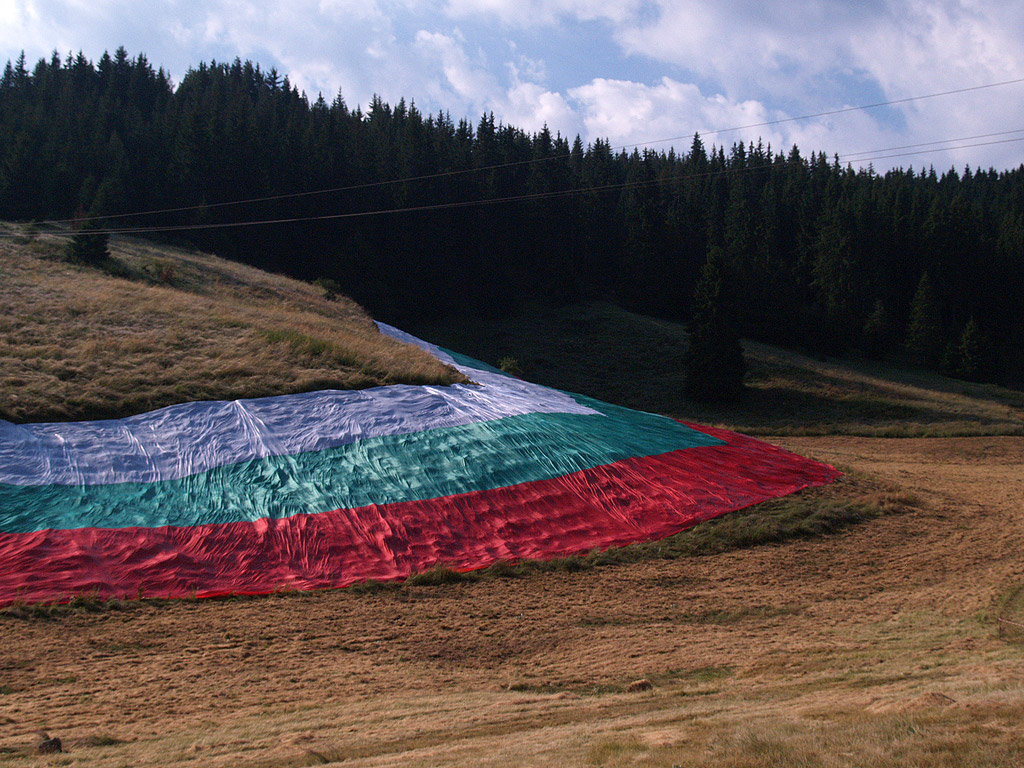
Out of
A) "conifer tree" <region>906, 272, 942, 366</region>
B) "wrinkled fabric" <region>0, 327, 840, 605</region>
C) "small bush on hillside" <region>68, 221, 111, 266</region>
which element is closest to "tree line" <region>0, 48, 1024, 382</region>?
"conifer tree" <region>906, 272, 942, 366</region>

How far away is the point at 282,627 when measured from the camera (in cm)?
947

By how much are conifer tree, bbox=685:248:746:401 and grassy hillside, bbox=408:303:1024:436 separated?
111 cm

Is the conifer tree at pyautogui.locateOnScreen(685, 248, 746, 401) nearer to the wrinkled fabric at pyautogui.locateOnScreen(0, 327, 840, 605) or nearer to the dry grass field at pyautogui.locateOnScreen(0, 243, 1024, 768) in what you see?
the wrinkled fabric at pyautogui.locateOnScreen(0, 327, 840, 605)

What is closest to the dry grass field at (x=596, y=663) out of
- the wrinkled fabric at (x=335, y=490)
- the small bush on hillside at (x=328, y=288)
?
the wrinkled fabric at (x=335, y=490)

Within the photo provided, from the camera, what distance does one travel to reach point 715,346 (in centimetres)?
3888

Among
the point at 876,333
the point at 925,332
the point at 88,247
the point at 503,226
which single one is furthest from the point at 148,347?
the point at 925,332

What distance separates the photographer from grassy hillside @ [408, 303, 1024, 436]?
3391 centimetres

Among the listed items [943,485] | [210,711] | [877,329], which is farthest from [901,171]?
[210,711]

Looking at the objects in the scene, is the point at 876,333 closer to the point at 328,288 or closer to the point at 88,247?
the point at 328,288

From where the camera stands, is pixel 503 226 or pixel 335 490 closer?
pixel 335 490

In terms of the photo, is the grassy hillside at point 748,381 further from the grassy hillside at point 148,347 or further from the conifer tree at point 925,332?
the grassy hillside at point 148,347

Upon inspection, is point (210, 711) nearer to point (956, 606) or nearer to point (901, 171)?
point (956, 606)

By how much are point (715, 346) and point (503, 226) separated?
30.2 metres

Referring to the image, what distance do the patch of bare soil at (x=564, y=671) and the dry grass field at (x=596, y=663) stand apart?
0.12 feet
